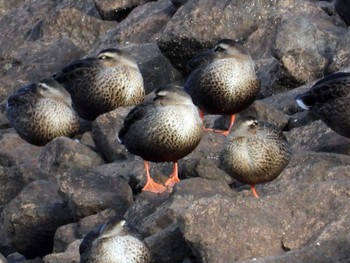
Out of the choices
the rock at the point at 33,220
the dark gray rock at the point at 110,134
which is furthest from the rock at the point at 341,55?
the rock at the point at 33,220

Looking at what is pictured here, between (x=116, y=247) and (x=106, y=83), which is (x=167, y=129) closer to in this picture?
(x=116, y=247)

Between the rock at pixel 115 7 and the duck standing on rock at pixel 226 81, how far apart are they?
6782mm

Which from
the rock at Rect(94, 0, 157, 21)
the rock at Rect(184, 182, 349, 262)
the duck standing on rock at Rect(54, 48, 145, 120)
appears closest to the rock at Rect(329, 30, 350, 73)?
the duck standing on rock at Rect(54, 48, 145, 120)

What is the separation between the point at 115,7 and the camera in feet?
75.6

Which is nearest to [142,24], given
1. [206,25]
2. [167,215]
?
[206,25]

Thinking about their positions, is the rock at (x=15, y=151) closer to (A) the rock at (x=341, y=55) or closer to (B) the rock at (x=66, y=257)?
(A) the rock at (x=341, y=55)

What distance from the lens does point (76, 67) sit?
1812 cm

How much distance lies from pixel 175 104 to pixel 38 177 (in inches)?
87.0

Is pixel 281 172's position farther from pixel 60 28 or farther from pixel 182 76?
pixel 60 28

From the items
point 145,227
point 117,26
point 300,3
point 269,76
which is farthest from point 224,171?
point 117,26

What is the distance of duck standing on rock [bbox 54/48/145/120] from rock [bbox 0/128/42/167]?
0.91 m

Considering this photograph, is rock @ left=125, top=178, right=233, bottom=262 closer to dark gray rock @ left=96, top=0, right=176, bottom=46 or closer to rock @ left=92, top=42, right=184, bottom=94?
rock @ left=92, top=42, right=184, bottom=94

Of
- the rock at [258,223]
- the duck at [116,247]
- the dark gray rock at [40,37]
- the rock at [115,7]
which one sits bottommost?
the dark gray rock at [40,37]

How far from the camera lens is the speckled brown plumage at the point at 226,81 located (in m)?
15.9
